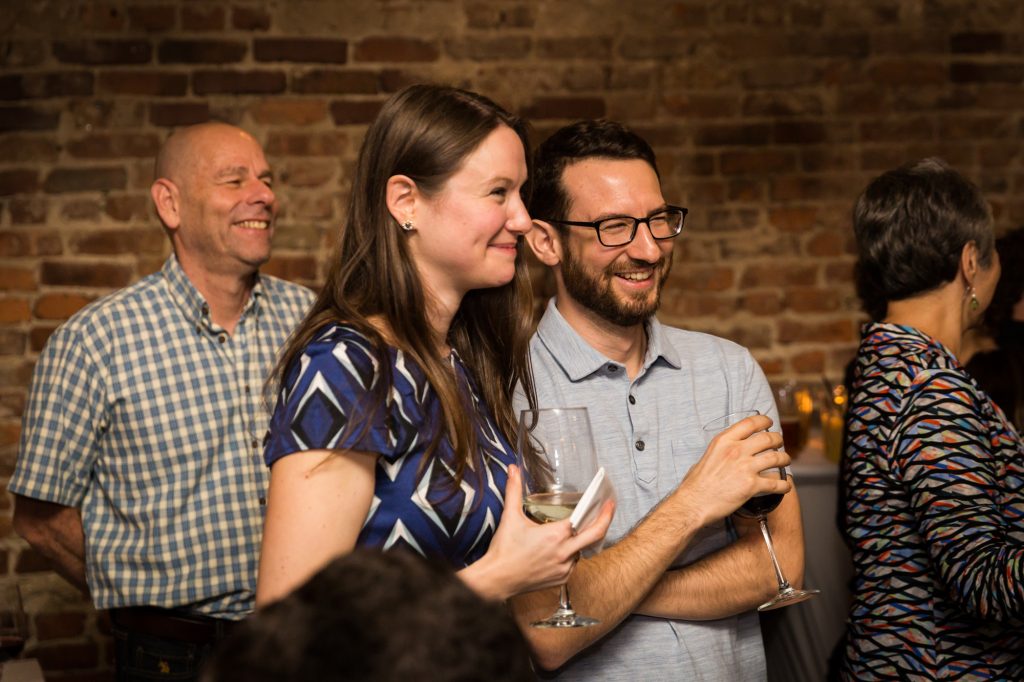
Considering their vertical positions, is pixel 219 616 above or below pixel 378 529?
below

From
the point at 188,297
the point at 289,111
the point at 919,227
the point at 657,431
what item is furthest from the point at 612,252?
the point at 289,111

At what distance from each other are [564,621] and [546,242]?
0.85 metres

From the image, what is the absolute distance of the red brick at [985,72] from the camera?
12.9ft

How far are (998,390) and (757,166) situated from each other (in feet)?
4.59

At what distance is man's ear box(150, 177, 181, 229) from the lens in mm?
2748

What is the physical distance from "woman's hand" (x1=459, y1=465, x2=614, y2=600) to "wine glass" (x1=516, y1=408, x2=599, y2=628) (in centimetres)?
3

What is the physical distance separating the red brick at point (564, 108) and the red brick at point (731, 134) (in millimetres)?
373

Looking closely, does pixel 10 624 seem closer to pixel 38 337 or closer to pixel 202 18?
pixel 38 337

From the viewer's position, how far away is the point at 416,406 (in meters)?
1.42

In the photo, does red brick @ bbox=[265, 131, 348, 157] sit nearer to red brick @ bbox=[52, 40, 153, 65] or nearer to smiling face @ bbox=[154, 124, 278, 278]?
red brick @ bbox=[52, 40, 153, 65]

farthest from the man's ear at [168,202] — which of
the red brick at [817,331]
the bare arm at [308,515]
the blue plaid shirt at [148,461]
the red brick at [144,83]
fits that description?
the red brick at [817,331]

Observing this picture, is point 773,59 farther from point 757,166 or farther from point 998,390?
point 998,390

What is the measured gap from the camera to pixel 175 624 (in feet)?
7.95

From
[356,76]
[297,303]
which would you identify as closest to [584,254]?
[297,303]
